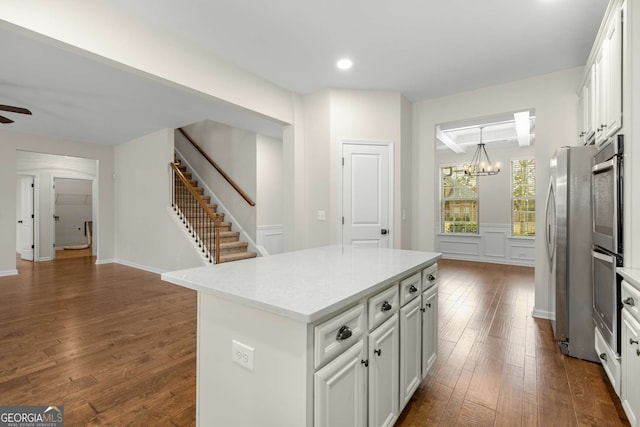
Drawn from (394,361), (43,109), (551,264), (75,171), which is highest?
(43,109)

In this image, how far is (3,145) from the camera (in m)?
5.52

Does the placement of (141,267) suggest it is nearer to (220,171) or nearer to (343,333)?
(220,171)

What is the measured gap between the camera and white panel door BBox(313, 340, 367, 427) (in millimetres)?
1108

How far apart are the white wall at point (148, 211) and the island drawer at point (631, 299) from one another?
4916 millimetres

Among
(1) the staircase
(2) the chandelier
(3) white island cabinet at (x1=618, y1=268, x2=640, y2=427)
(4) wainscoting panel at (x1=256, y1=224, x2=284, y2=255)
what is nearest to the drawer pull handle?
(3) white island cabinet at (x1=618, y1=268, x2=640, y2=427)

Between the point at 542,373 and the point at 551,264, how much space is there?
47.7 inches

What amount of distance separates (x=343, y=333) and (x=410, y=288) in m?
0.73

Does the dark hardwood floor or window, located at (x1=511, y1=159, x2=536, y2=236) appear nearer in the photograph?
the dark hardwood floor

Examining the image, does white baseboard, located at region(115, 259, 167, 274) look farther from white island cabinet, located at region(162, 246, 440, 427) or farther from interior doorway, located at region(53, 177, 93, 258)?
white island cabinet, located at region(162, 246, 440, 427)

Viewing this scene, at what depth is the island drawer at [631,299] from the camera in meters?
1.60

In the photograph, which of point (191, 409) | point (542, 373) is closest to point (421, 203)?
point (542, 373)

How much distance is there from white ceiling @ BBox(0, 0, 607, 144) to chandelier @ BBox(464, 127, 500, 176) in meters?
2.66

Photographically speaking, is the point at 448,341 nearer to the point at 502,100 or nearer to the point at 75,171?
the point at 502,100

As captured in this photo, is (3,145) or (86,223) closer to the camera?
(3,145)
